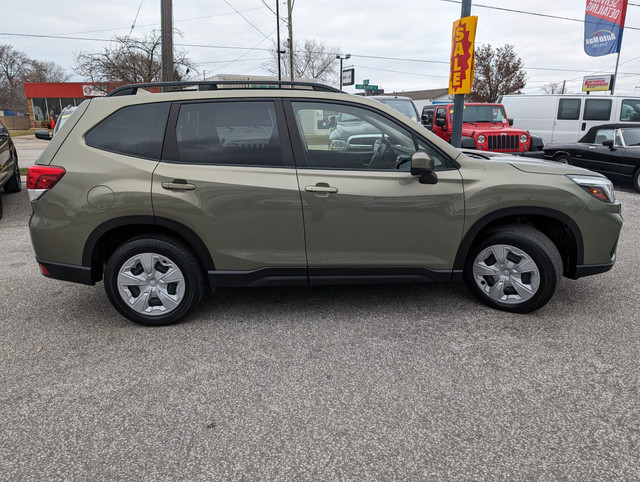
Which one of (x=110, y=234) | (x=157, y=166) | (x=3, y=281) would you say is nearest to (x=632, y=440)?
(x=157, y=166)

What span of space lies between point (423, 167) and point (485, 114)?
32.8 feet

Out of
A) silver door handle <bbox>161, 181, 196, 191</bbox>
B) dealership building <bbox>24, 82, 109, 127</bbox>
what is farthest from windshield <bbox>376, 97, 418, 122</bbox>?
dealership building <bbox>24, 82, 109, 127</bbox>

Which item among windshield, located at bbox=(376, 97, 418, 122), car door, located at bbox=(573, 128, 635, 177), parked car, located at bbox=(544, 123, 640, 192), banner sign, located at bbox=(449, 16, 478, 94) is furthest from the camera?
windshield, located at bbox=(376, 97, 418, 122)

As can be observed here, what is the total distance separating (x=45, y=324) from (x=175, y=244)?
1.29 m

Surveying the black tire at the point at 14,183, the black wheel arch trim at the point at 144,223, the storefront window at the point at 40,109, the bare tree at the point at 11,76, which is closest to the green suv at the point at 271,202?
the black wheel arch trim at the point at 144,223

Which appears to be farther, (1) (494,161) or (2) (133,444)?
(1) (494,161)

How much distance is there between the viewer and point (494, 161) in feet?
12.1

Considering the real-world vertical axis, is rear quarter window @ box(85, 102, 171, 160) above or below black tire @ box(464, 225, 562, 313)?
above

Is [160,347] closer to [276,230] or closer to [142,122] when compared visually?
[276,230]

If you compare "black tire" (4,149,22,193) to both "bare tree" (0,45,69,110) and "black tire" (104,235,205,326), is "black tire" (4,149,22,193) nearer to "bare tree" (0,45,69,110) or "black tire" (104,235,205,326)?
"black tire" (104,235,205,326)

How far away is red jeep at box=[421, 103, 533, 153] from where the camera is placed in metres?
10.7

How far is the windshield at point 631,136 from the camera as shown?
10008 millimetres

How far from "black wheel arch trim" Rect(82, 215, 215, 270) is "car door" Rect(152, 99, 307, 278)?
0.04 metres

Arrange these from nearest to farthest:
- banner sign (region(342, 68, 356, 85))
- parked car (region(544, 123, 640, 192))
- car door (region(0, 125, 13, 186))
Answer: car door (region(0, 125, 13, 186))
parked car (region(544, 123, 640, 192))
banner sign (region(342, 68, 356, 85))
